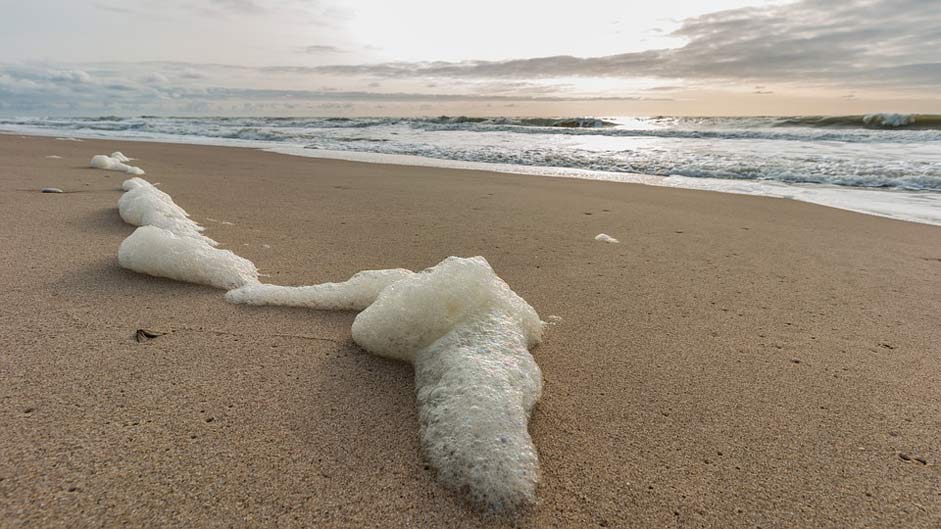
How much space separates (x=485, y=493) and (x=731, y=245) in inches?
109

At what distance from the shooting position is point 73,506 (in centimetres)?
91

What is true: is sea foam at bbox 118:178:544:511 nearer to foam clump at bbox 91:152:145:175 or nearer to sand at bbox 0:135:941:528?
sand at bbox 0:135:941:528

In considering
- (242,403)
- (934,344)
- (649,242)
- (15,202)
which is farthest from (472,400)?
(15,202)

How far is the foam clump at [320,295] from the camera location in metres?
1.89

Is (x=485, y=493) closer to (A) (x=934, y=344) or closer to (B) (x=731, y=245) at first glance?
(A) (x=934, y=344)

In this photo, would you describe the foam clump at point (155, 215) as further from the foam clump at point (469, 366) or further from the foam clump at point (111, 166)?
the foam clump at point (111, 166)

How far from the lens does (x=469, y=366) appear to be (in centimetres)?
134

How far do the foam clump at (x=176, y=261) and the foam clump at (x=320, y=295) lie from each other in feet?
0.40

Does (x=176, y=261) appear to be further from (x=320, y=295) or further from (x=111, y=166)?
(x=111, y=166)

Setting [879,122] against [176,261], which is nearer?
[176,261]

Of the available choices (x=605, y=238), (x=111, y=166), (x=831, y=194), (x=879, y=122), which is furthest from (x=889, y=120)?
(x=111, y=166)

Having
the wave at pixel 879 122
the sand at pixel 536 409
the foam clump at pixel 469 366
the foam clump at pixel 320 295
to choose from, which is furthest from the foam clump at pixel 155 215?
the wave at pixel 879 122

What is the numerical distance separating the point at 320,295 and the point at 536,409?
972mm

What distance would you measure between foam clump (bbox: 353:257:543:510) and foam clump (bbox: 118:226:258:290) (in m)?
0.76
